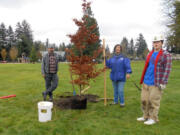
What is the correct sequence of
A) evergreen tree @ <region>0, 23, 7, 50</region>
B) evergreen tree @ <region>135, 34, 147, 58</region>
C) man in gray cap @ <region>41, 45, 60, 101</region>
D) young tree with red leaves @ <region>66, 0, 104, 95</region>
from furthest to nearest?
1. evergreen tree @ <region>135, 34, 147, 58</region>
2. evergreen tree @ <region>0, 23, 7, 50</region>
3. man in gray cap @ <region>41, 45, 60, 101</region>
4. young tree with red leaves @ <region>66, 0, 104, 95</region>

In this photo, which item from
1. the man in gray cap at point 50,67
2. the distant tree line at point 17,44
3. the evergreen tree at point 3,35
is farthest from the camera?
the evergreen tree at point 3,35

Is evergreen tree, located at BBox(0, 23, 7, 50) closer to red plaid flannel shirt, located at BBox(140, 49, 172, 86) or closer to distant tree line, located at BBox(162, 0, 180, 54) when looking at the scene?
distant tree line, located at BBox(162, 0, 180, 54)

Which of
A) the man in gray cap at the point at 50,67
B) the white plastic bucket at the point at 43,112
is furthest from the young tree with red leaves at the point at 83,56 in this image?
the white plastic bucket at the point at 43,112

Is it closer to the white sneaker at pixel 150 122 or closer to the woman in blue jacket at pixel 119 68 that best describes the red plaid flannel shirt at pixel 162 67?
the white sneaker at pixel 150 122

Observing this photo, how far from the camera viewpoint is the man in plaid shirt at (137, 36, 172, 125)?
3945 mm

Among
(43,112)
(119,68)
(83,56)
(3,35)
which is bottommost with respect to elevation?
(43,112)

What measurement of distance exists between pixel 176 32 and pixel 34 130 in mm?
30753

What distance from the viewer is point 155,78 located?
403 centimetres

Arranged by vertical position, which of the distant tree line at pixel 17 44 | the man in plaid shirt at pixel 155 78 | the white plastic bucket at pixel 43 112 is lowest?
the white plastic bucket at pixel 43 112

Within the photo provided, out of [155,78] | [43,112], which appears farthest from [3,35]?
[155,78]

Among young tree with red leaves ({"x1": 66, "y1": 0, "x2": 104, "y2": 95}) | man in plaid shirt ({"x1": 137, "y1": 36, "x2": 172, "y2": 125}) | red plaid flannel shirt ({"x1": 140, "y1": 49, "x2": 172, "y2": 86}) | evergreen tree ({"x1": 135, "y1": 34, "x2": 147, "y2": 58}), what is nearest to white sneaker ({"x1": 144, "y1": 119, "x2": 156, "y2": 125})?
man in plaid shirt ({"x1": 137, "y1": 36, "x2": 172, "y2": 125})

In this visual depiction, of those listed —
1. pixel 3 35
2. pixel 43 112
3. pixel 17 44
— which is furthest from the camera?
pixel 3 35

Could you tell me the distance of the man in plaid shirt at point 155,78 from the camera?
12.9 ft

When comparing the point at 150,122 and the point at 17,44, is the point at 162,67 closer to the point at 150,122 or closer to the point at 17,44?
the point at 150,122
